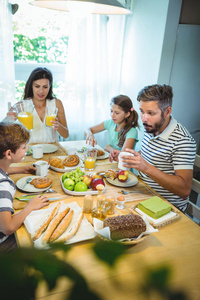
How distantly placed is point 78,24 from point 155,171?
2.30 meters

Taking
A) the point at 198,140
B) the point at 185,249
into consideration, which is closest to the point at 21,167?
the point at 185,249

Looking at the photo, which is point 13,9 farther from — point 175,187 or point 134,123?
point 175,187

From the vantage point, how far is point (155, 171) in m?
1.61

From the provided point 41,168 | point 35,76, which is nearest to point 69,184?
point 41,168

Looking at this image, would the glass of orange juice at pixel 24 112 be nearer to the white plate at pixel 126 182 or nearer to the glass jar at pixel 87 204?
the white plate at pixel 126 182

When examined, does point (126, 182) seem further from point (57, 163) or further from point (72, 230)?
point (72, 230)

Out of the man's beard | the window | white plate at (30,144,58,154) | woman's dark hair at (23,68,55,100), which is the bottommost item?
white plate at (30,144,58,154)

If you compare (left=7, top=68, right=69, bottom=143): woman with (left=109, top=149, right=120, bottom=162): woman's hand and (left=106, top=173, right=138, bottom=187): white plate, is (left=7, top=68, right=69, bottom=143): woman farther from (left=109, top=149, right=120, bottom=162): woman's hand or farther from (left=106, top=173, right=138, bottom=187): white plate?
(left=106, top=173, right=138, bottom=187): white plate

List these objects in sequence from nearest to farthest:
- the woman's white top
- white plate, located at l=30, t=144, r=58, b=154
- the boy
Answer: the boy
white plate, located at l=30, t=144, r=58, b=154
the woman's white top

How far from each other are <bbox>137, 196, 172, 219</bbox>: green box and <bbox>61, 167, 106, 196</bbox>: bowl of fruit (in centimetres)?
33

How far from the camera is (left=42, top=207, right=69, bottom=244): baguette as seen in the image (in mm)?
1081

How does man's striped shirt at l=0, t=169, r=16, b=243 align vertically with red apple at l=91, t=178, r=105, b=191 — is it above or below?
above

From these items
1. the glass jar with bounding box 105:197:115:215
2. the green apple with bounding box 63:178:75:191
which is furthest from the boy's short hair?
the glass jar with bounding box 105:197:115:215

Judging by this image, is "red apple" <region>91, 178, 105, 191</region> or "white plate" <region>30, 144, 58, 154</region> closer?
"red apple" <region>91, 178, 105, 191</region>
